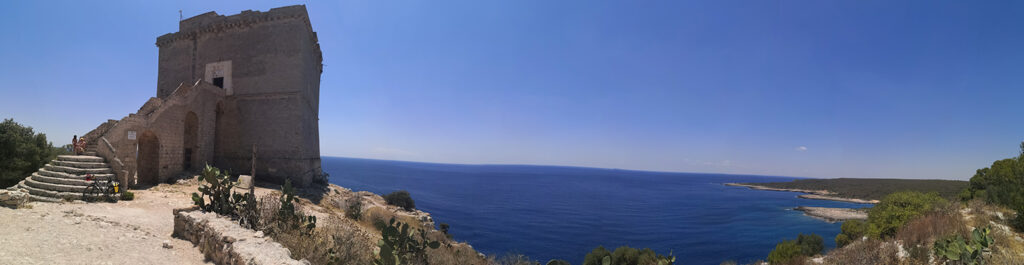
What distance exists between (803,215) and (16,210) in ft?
228

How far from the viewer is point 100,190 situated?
417 inches

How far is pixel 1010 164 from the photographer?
36.3ft

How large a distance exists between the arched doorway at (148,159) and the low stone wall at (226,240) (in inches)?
420

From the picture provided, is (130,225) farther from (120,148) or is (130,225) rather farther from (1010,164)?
(1010,164)

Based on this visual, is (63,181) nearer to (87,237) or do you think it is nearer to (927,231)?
(87,237)

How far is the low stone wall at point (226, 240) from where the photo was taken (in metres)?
A: 5.19

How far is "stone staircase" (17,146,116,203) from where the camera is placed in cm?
1010

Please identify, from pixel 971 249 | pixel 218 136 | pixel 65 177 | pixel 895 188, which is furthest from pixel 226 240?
pixel 895 188

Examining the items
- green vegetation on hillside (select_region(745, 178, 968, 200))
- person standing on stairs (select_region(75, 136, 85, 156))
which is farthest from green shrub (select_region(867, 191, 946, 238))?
green vegetation on hillside (select_region(745, 178, 968, 200))

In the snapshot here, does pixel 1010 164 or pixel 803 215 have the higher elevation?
pixel 1010 164

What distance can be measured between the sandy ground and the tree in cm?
1220

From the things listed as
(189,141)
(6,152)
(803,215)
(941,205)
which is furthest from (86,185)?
(803,215)

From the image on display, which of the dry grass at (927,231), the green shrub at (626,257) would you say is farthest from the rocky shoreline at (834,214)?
the dry grass at (927,231)

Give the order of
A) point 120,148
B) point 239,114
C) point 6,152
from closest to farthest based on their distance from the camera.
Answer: point 120,148 < point 6,152 < point 239,114
